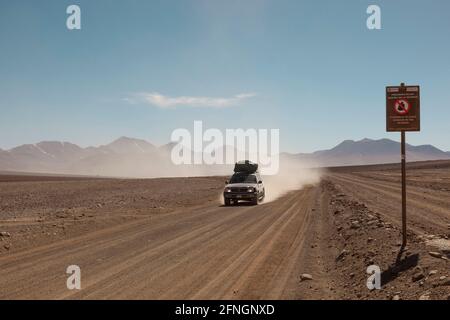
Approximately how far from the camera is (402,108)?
451 inches

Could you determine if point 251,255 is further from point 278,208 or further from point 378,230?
point 278,208

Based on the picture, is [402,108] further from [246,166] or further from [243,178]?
[246,166]

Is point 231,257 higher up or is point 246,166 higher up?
point 246,166

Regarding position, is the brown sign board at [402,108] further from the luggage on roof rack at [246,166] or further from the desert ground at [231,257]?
the luggage on roof rack at [246,166]

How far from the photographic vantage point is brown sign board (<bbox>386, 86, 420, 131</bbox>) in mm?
11406

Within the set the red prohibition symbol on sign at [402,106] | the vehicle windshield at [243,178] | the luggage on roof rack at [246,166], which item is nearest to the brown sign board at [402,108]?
the red prohibition symbol on sign at [402,106]

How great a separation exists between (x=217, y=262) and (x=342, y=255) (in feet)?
11.1

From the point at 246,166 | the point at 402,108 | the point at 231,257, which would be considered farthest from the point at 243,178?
the point at 402,108

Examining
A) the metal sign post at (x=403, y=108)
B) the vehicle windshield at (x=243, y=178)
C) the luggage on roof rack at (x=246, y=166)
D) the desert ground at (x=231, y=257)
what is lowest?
the desert ground at (x=231, y=257)

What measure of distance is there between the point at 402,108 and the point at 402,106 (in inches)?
2.0

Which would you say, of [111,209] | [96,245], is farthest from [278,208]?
[96,245]

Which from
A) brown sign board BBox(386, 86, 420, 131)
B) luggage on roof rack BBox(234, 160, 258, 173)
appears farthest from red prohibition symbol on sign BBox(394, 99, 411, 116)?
luggage on roof rack BBox(234, 160, 258, 173)

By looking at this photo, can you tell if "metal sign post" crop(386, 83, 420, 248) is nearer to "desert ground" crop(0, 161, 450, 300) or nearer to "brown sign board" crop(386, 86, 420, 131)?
"brown sign board" crop(386, 86, 420, 131)

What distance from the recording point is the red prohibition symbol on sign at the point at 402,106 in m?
11.4
